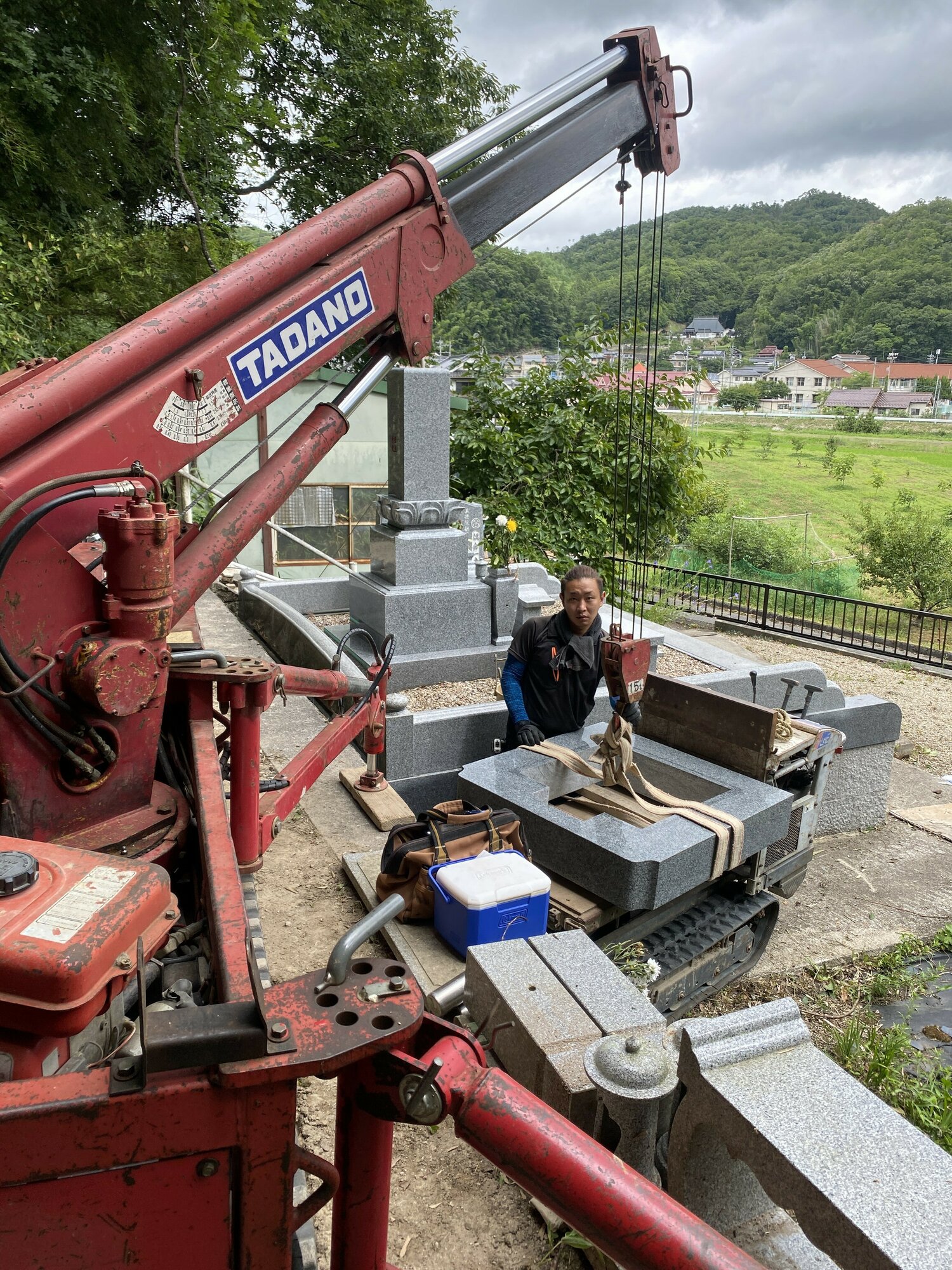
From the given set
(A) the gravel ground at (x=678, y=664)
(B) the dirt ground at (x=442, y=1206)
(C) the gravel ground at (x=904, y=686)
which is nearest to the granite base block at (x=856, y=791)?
(A) the gravel ground at (x=678, y=664)

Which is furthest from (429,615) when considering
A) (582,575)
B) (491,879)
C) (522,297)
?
(522,297)

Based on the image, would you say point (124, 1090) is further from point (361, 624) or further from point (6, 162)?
point (6, 162)

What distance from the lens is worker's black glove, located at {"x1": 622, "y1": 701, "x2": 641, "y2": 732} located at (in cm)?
530

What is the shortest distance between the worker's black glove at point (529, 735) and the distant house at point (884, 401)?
73336 millimetres

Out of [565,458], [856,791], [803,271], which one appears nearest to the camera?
[856,791]

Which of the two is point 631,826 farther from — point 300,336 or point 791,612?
point 791,612

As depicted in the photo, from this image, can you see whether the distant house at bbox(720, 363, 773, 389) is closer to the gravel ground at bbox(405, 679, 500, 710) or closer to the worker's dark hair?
the gravel ground at bbox(405, 679, 500, 710)

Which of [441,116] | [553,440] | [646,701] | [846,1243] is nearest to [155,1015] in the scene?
[846,1243]

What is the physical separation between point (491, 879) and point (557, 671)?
87.6 inches

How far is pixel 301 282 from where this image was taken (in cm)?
353

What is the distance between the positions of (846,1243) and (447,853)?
2.25 meters

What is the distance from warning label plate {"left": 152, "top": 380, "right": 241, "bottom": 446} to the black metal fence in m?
10.8

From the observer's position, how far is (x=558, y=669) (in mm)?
5609

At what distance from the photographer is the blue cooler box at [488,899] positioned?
353 cm
